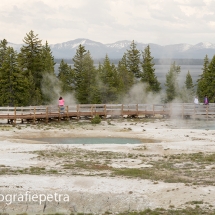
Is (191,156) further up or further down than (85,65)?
further down

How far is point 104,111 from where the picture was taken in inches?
1758

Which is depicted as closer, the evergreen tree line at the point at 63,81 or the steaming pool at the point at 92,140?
the steaming pool at the point at 92,140

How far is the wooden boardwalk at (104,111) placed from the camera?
40688mm

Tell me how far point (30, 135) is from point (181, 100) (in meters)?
44.3

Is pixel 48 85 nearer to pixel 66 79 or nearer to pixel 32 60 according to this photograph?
pixel 32 60

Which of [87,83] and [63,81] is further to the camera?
[63,81]

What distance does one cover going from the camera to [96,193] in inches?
699

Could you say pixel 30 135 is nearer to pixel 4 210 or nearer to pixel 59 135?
pixel 59 135

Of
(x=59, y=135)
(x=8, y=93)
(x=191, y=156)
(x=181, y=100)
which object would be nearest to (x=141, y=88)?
(x=181, y=100)

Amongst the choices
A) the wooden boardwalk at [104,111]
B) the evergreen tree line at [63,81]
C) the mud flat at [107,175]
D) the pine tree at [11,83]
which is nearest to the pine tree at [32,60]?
the evergreen tree line at [63,81]

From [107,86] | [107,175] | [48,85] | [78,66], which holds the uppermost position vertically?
[78,66]

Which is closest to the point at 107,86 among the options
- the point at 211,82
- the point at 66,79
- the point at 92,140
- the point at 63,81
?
the point at 63,81

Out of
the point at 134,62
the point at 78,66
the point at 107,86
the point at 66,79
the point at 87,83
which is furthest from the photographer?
the point at 134,62

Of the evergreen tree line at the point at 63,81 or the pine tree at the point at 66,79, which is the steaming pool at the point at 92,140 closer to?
the evergreen tree line at the point at 63,81
